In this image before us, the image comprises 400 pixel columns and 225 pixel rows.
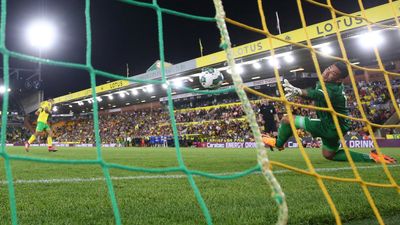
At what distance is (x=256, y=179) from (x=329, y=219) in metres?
1.96

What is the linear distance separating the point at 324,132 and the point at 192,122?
25502 millimetres

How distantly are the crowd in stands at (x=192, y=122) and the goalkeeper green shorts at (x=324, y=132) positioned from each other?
40.9ft

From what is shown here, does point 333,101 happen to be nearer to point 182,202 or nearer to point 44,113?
point 182,202

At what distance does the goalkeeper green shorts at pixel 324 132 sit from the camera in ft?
11.7

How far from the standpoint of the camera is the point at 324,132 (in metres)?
3.58

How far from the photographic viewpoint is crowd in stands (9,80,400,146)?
18594mm

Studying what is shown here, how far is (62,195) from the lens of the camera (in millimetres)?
3221

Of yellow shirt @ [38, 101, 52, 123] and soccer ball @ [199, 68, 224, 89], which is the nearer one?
soccer ball @ [199, 68, 224, 89]

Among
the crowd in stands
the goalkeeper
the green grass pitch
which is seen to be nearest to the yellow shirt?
the green grass pitch

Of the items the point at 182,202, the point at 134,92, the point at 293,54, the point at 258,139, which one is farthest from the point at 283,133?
the point at 134,92

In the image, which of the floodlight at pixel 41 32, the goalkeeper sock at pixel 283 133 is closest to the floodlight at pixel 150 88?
the floodlight at pixel 41 32

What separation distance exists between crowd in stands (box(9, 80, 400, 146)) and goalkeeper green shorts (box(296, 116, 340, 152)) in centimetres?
1246

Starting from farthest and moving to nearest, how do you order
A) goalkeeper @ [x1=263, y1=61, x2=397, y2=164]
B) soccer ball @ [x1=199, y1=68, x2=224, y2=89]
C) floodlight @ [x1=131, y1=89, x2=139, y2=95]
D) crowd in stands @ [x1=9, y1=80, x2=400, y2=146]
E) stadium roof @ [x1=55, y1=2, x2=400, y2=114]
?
floodlight @ [x1=131, y1=89, x2=139, y2=95] → crowd in stands @ [x1=9, y1=80, x2=400, y2=146] → stadium roof @ [x1=55, y1=2, x2=400, y2=114] → soccer ball @ [x1=199, y1=68, x2=224, y2=89] → goalkeeper @ [x1=263, y1=61, x2=397, y2=164]

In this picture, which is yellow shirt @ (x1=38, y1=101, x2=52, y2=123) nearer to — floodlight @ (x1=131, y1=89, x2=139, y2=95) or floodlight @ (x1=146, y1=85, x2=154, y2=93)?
floodlight @ (x1=146, y1=85, x2=154, y2=93)
